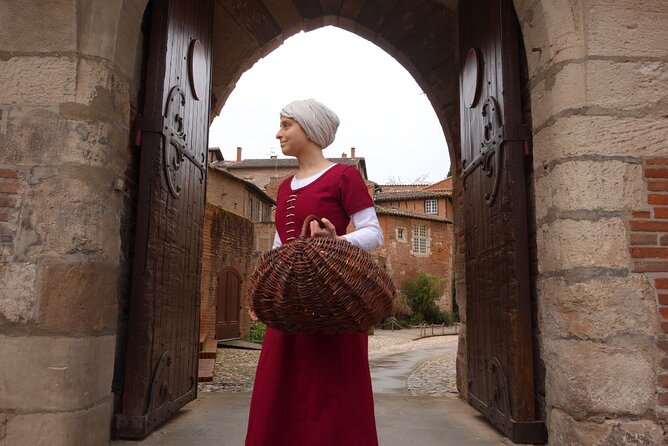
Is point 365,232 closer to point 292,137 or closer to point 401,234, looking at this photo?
point 292,137

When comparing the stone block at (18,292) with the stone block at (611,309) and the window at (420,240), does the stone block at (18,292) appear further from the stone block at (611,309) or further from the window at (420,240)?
the window at (420,240)

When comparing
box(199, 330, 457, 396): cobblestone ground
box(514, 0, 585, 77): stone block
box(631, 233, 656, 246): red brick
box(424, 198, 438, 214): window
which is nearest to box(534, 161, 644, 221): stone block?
box(631, 233, 656, 246): red brick

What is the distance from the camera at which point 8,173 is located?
2750 millimetres

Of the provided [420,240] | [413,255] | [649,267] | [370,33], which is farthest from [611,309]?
[420,240]

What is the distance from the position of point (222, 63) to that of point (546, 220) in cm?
432

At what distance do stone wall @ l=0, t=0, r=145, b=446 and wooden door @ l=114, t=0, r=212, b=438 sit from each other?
25 cm

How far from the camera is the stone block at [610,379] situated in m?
2.54

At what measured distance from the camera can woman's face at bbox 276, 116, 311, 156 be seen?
2.22m

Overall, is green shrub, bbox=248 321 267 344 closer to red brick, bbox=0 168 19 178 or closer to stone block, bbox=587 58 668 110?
red brick, bbox=0 168 19 178

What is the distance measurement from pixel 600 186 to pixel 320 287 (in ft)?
5.89

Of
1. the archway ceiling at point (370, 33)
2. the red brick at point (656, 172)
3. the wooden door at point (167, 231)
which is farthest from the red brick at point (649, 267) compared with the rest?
the archway ceiling at point (370, 33)

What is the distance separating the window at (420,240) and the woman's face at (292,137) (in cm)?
2709

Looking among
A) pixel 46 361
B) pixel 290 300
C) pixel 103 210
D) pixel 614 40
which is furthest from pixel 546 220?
pixel 46 361

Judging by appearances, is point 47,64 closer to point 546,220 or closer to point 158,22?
point 158,22
